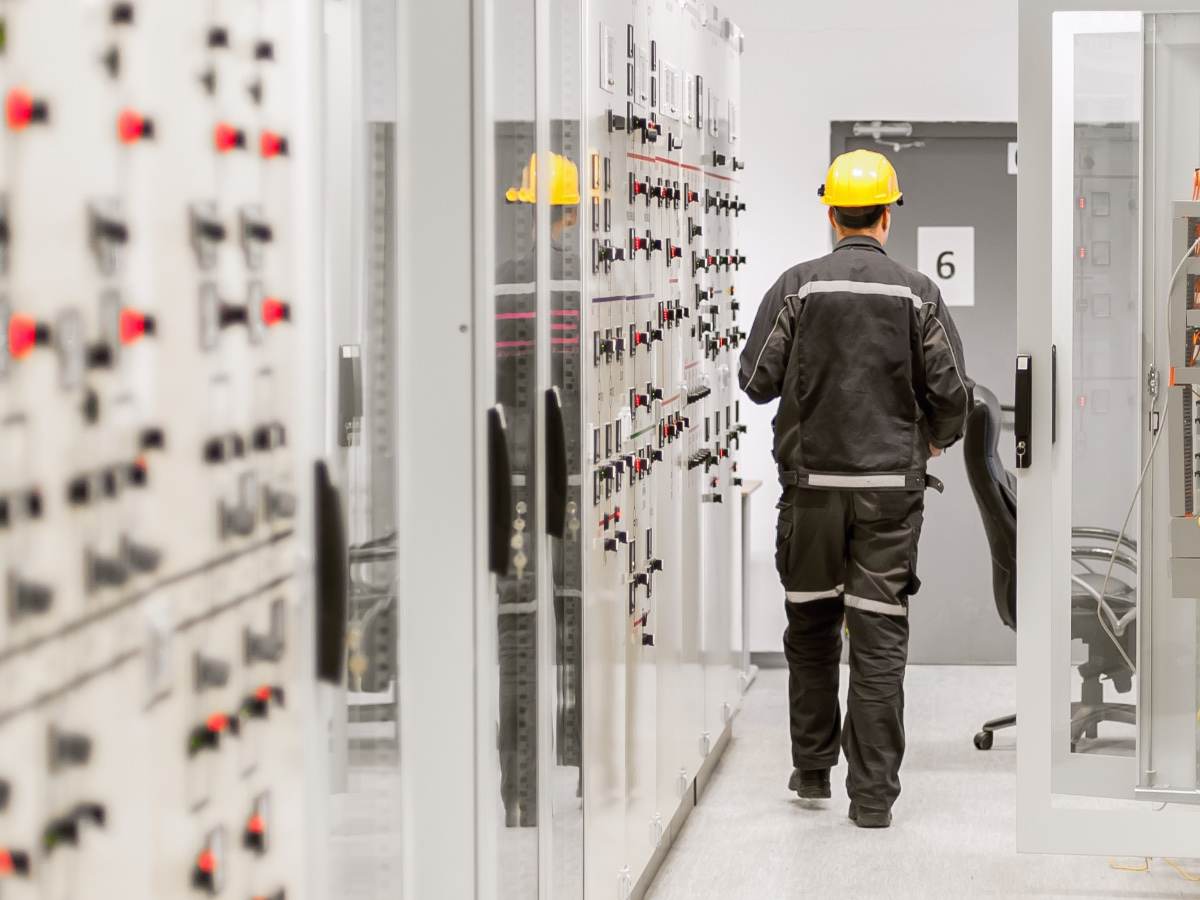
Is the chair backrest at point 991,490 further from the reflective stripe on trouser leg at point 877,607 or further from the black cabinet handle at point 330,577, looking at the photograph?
the black cabinet handle at point 330,577

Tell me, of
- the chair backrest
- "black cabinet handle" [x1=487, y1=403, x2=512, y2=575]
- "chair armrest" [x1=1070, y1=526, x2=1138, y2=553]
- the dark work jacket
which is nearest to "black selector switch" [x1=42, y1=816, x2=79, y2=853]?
"black cabinet handle" [x1=487, y1=403, x2=512, y2=575]

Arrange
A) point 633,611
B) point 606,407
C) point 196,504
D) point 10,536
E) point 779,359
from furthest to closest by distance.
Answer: point 779,359, point 633,611, point 606,407, point 196,504, point 10,536

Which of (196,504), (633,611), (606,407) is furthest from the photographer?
(633,611)

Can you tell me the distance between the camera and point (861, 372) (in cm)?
404

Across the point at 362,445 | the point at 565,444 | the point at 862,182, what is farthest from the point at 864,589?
the point at 362,445

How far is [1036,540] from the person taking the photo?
351cm

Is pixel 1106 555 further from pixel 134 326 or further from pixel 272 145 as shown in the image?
pixel 134 326

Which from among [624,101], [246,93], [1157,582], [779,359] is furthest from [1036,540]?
[246,93]

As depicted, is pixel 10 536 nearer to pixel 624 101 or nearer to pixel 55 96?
pixel 55 96

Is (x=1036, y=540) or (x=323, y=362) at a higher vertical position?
(x=323, y=362)

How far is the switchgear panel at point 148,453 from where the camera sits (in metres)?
1.06

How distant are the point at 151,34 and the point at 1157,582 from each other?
2877mm

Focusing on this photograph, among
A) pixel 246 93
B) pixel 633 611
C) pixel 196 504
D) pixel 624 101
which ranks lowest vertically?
pixel 633 611

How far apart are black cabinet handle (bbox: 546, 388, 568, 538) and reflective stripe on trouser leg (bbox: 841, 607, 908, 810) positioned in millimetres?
1824
